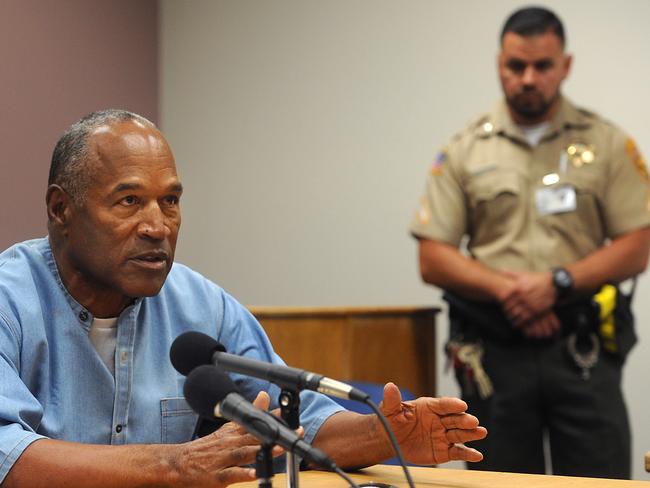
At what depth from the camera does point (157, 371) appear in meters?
2.13

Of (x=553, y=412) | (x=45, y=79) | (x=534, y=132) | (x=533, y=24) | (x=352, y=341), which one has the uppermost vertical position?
(x=533, y=24)

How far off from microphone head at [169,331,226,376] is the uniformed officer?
2.27 meters

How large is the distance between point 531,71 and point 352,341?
4.42ft

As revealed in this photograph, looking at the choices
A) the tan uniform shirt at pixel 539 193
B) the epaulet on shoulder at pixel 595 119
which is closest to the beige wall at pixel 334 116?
the epaulet on shoulder at pixel 595 119

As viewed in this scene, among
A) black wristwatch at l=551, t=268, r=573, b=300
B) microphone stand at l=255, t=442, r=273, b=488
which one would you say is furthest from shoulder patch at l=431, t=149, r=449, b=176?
microphone stand at l=255, t=442, r=273, b=488

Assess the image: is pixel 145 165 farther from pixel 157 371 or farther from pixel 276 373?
pixel 276 373

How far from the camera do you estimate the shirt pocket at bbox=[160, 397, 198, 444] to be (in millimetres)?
2103

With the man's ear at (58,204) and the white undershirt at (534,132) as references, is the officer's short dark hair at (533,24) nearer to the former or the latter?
the white undershirt at (534,132)

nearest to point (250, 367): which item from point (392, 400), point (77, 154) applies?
point (392, 400)

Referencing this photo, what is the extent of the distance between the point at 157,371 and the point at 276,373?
31.3 inches

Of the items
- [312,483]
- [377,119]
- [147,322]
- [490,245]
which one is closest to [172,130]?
[377,119]

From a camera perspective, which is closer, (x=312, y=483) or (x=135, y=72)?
(x=312, y=483)

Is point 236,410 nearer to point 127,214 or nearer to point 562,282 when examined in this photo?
point 127,214

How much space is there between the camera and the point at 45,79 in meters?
4.96
